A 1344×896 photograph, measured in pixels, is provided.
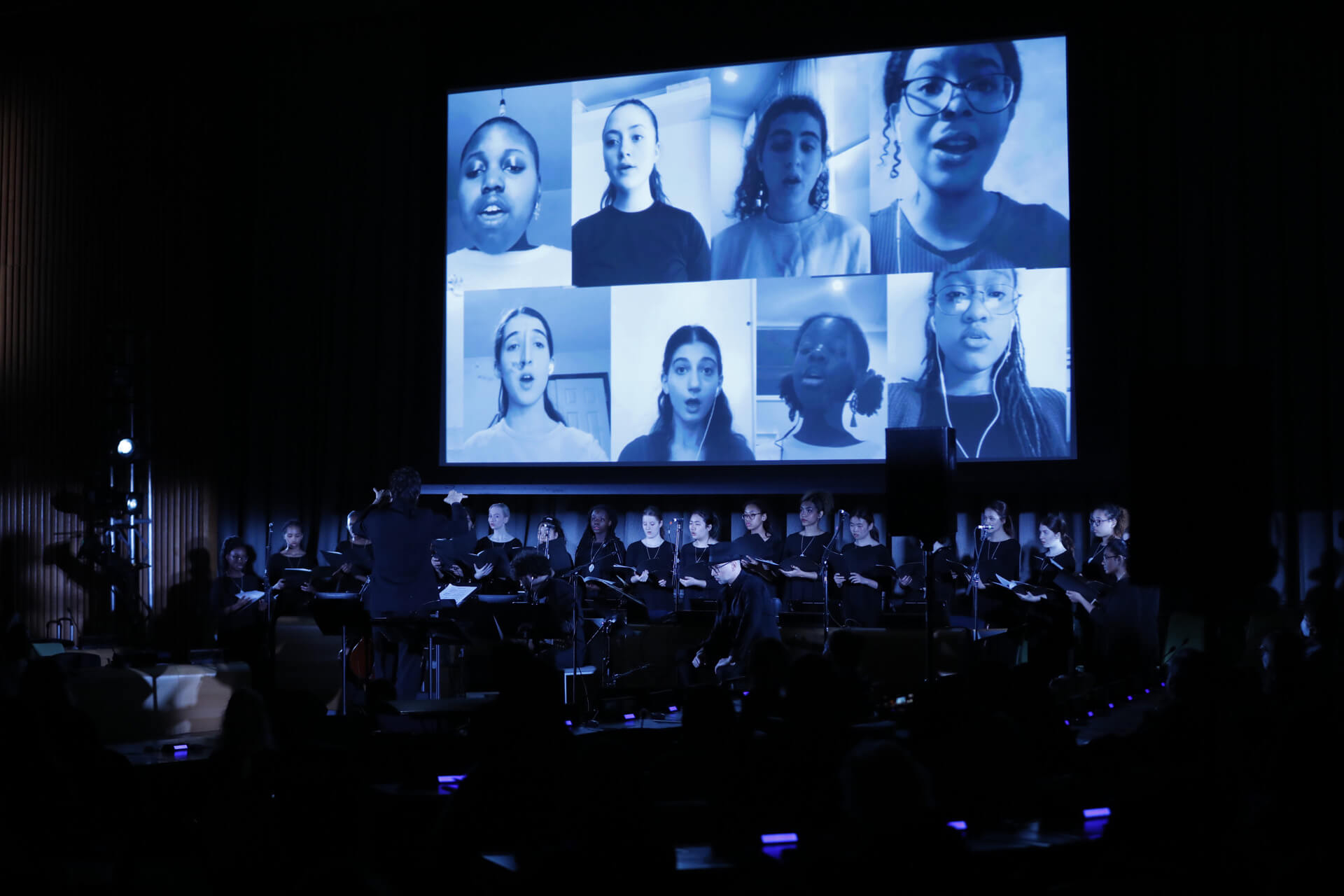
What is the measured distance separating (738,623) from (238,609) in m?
4.21

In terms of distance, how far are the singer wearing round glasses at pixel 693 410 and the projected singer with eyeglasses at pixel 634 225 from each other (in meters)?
0.56

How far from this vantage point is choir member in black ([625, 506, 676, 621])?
9.81 m

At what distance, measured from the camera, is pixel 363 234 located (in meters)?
12.2

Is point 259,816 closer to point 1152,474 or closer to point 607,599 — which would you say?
point 1152,474

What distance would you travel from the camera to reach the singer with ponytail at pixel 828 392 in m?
9.95

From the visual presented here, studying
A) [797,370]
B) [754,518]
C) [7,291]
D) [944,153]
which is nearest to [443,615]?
[754,518]

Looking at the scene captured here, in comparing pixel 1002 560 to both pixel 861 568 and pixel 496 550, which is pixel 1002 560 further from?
pixel 496 550

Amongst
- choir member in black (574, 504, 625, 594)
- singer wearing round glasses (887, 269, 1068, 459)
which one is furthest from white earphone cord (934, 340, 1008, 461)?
choir member in black (574, 504, 625, 594)

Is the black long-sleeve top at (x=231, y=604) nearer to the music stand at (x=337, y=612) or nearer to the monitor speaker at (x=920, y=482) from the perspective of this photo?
the music stand at (x=337, y=612)

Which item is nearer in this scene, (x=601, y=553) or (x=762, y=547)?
(x=762, y=547)

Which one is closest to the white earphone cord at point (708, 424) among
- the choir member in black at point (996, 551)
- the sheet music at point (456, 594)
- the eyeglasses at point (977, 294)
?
the eyeglasses at point (977, 294)

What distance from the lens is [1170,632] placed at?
788cm

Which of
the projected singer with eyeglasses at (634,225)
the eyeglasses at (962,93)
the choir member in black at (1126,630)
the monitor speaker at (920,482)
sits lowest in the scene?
the choir member in black at (1126,630)

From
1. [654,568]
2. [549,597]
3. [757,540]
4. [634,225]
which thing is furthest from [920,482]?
[634,225]
